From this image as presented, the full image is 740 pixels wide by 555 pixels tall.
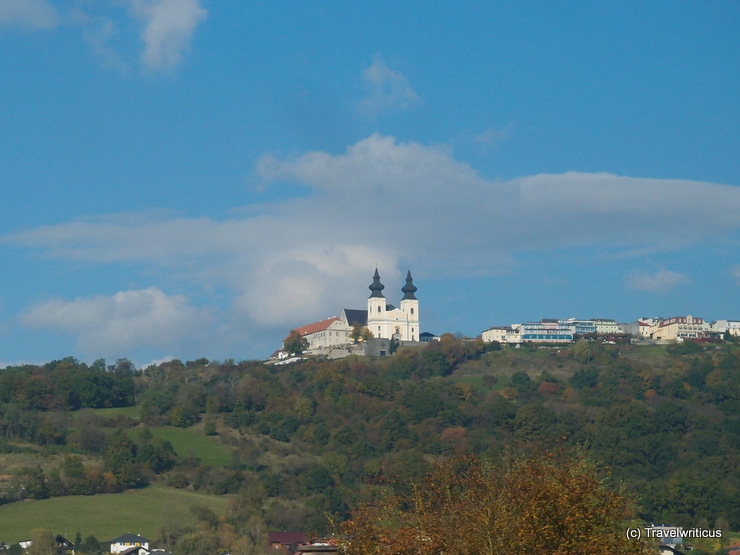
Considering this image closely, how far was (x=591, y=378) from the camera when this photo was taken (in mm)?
149625

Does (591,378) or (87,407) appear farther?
(591,378)

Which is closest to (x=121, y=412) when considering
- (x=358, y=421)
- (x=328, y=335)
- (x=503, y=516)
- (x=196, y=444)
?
(x=196, y=444)

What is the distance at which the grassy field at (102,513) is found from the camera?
3295 inches

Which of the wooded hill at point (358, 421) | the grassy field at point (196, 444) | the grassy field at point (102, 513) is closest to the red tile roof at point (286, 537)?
the wooded hill at point (358, 421)

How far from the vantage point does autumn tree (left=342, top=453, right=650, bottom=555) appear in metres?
21.4

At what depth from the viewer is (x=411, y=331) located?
183 metres

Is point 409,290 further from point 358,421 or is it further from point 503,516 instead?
point 503,516

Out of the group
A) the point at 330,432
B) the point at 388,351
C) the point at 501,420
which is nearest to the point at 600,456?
the point at 501,420

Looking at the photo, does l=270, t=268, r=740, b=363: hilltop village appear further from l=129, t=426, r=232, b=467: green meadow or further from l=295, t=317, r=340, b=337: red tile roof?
l=129, t=426, r=232, b=467: green meadow

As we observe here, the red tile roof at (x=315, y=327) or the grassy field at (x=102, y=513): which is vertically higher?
the red tile roof at (x=315, y=327)

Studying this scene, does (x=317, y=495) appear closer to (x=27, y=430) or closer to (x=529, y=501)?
(x=27, y=430)

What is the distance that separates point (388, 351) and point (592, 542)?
492 ft

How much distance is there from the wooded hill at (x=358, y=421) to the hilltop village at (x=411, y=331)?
1163 centimetres

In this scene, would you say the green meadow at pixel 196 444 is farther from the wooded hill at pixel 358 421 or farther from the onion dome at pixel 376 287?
the onion dome at pixel 376 287
